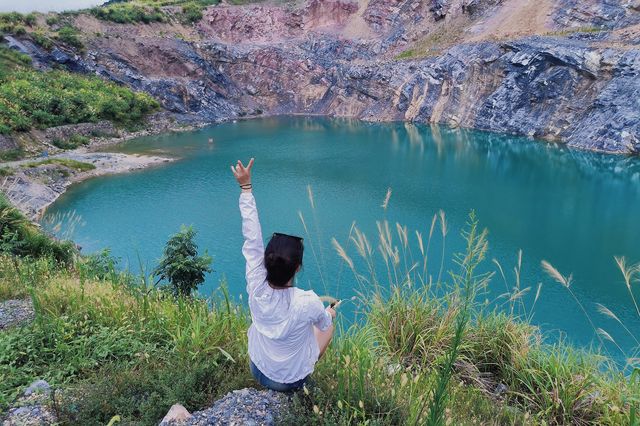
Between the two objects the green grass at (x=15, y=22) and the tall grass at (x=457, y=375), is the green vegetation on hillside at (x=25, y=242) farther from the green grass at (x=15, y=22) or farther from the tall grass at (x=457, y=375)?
the green grass at (x=15, y=22)

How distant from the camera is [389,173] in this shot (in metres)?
25.8

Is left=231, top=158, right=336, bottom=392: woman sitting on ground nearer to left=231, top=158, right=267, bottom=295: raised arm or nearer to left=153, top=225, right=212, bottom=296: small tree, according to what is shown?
left=231, top=158, right=267, bottom=295: raised arm

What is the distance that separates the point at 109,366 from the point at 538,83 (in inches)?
1472

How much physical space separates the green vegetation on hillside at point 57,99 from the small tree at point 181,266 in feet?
72.9

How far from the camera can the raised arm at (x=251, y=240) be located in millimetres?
3086

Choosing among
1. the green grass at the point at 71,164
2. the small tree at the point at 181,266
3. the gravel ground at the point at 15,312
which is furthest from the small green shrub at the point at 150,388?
the green grass at the point at 71,164

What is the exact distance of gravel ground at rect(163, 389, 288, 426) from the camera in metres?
2.88

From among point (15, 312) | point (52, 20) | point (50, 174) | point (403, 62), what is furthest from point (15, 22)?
point (15, 312)

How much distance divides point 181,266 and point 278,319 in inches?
229

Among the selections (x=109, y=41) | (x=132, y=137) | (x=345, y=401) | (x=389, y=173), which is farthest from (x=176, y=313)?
(x=109, y=41)

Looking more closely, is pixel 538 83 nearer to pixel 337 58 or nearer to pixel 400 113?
pixel 400 113

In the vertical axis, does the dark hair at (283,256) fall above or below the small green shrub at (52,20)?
below

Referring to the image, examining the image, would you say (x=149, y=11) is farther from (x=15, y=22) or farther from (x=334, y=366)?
(x=334, y=366)

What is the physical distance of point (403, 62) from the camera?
152 ft
